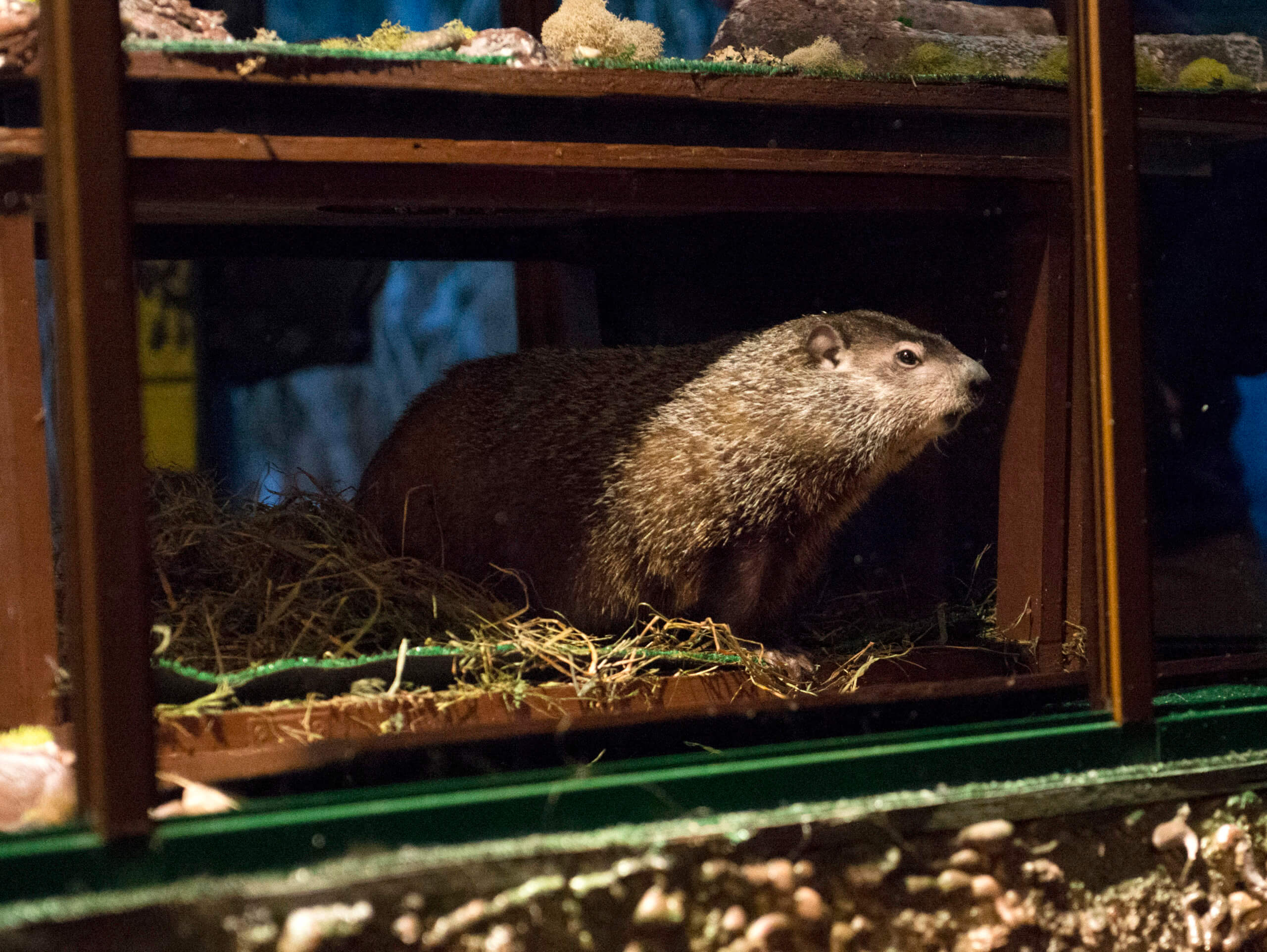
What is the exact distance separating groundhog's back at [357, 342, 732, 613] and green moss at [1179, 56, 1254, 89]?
167cm

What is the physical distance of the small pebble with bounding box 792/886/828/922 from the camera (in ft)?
8.52

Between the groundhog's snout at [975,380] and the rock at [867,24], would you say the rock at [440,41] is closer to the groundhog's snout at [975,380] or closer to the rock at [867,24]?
the rock at [867,24]

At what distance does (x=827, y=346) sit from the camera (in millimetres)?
3891

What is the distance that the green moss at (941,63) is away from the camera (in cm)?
369

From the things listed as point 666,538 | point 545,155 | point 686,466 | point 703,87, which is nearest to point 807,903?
point 666,538

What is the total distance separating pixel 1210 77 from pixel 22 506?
12.3ft

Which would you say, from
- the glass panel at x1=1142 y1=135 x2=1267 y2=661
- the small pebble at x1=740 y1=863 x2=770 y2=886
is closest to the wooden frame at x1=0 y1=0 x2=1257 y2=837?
the glass panel at x1=1142 y1=135 x2=1267 y2=661

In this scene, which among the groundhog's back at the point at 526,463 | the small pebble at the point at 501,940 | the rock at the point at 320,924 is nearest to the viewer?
the rock at the point at 320,924

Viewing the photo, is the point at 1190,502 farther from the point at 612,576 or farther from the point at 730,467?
the point at 612,576

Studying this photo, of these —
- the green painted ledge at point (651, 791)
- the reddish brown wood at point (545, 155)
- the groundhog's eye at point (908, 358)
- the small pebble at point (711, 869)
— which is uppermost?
the reddish brown wood at point (545, 155)

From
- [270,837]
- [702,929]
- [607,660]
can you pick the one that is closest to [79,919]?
[270,837]

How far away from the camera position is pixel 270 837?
2.25 m

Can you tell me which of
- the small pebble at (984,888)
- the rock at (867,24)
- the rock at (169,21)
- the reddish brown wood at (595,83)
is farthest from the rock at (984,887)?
the rock at (169,21)

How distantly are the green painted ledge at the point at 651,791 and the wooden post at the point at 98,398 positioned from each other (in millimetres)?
122
